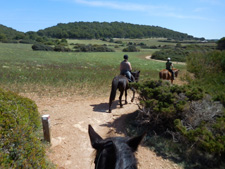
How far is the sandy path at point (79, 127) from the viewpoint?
493 cm

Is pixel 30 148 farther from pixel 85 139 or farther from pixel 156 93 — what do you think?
pixel 156 93

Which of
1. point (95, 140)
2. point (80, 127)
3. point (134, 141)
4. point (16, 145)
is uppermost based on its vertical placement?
point (134, 141)

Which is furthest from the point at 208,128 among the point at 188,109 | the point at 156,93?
the point at 156,93

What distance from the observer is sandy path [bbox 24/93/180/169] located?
194 inches

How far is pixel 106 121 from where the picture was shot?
7.50 metres

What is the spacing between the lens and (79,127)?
6.80 metres

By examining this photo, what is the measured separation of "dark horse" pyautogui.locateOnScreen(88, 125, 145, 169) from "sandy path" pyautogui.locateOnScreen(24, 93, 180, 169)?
0.79 metres

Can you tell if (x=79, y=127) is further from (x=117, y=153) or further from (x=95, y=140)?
(x=117, y=153)

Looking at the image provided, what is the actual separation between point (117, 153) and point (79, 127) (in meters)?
5.53

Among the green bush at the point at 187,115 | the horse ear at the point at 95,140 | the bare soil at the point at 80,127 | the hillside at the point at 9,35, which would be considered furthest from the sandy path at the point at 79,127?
the hillside at the point at 9,35

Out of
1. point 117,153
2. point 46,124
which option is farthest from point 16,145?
point 117,153

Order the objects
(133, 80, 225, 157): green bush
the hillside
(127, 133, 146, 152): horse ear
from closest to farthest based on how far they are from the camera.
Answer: (127, 133, 146, 152): horse ear → (133, 80, 225, 157): green bush → the hillside

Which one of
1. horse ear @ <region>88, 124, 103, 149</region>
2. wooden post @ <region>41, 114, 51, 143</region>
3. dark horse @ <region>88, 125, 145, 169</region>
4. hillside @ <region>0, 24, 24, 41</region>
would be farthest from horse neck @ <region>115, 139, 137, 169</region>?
hillside @ <region>0, 24, 24, 41</region>

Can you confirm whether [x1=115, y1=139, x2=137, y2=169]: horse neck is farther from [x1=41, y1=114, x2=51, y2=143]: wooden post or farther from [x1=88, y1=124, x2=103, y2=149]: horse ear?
[x1=41, y1=114, x2=51, y2=143]: wooden post
